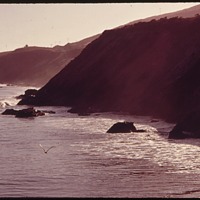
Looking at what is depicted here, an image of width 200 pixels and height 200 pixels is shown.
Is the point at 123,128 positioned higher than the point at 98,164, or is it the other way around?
the point at 98,164

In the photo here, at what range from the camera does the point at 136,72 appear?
7469cm

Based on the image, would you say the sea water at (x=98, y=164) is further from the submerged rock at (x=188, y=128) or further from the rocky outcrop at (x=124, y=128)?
the submerged rock at (x=188, y=128)

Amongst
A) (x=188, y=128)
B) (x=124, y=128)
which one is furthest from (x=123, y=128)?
(x=188, y=128)

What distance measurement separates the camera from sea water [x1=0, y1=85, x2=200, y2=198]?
63.5 ft

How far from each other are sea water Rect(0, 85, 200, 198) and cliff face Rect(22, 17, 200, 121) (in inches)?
530

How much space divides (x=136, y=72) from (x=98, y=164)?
4998 centimetres

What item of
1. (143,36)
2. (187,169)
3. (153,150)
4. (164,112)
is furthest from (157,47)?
(187,169)

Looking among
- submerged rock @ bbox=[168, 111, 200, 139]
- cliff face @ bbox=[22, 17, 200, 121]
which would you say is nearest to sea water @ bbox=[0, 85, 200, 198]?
submerged rock @ bbox=[168, 111, 200, 139]

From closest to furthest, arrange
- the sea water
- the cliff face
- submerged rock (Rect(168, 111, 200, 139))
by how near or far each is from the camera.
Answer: the sea water < submerged rock (Rect(168, 111, 200, 139)) < the cliff face

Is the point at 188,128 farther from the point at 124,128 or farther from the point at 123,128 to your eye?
the point at 123,128

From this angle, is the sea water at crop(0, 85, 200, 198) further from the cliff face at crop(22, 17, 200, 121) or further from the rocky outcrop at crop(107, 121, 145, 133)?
the cliff face at crop(22, 17, 200, 121)

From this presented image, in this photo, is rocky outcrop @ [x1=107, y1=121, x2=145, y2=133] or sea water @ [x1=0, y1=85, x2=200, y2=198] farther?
rocky outcrop @ [x1=107, y1=121, x2=145, y2=133]

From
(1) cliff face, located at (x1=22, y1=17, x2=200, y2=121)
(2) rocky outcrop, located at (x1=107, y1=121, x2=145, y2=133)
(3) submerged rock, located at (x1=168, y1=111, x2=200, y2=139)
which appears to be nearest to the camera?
(3) submerged rock, located at (x1=168, y1=111, x2=200, y2=139)

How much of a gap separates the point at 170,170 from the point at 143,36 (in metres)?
59.0
